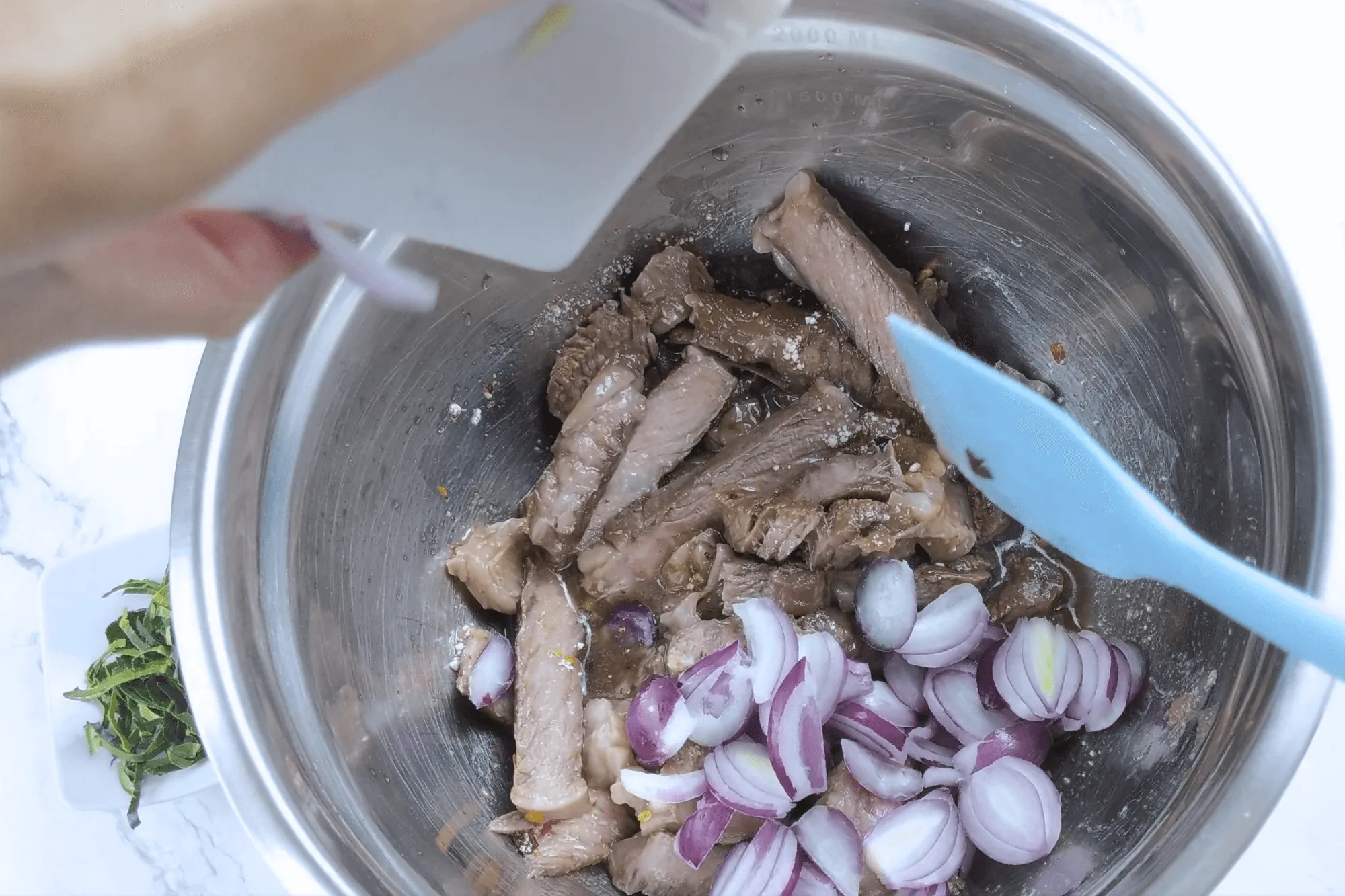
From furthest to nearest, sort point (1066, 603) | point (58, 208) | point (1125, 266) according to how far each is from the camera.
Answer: point (1066, 603), point (1125, 266), point (58, 208)

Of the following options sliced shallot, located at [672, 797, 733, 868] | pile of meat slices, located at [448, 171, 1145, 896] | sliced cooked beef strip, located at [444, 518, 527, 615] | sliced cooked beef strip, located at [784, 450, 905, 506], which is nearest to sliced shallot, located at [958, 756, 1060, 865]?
pile of meat slices, located at [448, 171, 1145, 896]

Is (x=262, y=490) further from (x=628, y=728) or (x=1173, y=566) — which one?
(x=1173, y=566)

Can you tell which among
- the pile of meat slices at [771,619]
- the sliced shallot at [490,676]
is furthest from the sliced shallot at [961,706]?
the sliced shallot at [490,676]

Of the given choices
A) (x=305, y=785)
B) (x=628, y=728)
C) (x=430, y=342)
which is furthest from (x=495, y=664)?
(x=430, y=342)

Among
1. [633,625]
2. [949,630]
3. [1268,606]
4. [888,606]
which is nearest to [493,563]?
[633,625]

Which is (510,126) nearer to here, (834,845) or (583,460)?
(583,460)

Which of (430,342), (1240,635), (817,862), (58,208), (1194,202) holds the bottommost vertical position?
(817,862)

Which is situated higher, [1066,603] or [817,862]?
[1066,603]
